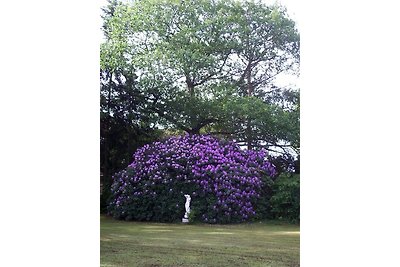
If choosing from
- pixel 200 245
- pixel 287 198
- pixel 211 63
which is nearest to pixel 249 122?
pixel 211 63

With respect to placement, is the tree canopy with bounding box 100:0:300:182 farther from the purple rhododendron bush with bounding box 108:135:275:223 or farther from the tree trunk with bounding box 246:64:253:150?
the purple rhododendron bush with bounding box 108:135:275:223

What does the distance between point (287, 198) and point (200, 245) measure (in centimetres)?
92

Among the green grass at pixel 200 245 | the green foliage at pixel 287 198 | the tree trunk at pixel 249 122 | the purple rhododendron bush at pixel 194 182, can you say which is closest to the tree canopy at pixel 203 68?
the tree trunk at pixel 249 122

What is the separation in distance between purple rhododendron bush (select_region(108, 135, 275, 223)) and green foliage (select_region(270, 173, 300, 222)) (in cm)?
10

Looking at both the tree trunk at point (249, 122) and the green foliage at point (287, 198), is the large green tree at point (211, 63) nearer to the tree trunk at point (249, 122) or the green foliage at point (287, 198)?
the tree trunk at point (249, 122)

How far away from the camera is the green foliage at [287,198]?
5.22 m

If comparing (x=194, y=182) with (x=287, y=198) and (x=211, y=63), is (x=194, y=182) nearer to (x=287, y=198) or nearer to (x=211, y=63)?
(x=287, y=198)

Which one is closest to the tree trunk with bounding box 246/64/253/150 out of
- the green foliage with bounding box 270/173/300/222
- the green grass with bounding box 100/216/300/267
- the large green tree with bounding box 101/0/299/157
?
the large green tree with bounding box 101/0/299/157

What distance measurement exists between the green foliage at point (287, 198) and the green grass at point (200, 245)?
102 mm

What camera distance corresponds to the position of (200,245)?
205 inches

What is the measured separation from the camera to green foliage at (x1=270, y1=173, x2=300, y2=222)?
522 cm
